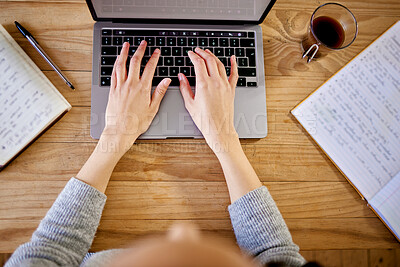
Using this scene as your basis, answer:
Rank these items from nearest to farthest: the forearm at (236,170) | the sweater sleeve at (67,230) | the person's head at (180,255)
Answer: the person's head at (180,255), the sweater sleeve at (67,230), the forearm at (236,170)

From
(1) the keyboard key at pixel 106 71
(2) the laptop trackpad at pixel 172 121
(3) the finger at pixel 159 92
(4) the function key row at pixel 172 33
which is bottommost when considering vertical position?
(2) the laptop trackpad at pixel 172 121

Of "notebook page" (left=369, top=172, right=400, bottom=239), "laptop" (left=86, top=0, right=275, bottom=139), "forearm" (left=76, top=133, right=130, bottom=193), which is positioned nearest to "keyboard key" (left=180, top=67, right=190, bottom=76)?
"laptop" (left=86, top=0, right=275, bottom=139)

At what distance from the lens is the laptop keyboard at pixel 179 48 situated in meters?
0.65

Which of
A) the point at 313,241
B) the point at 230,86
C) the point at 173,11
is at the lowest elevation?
the point at 313,241

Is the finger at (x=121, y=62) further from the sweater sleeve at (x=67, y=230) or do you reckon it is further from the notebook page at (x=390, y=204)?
the notebook page at (x=390, y=204)

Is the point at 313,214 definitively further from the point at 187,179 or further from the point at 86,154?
the point at 86,154

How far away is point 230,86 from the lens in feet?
2.12

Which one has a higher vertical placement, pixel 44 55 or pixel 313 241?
pixel 44 55

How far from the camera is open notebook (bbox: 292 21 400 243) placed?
0.63 metres

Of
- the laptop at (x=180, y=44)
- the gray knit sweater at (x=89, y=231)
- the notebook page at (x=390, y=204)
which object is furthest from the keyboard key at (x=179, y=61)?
the notebook page at (x=390, y=204)

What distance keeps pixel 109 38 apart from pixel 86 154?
0.96 ft

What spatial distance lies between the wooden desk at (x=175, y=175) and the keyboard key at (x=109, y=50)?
5 cm

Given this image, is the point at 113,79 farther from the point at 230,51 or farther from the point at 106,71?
the point at 230,51

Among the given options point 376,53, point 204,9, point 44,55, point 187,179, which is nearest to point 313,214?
point 187,179
